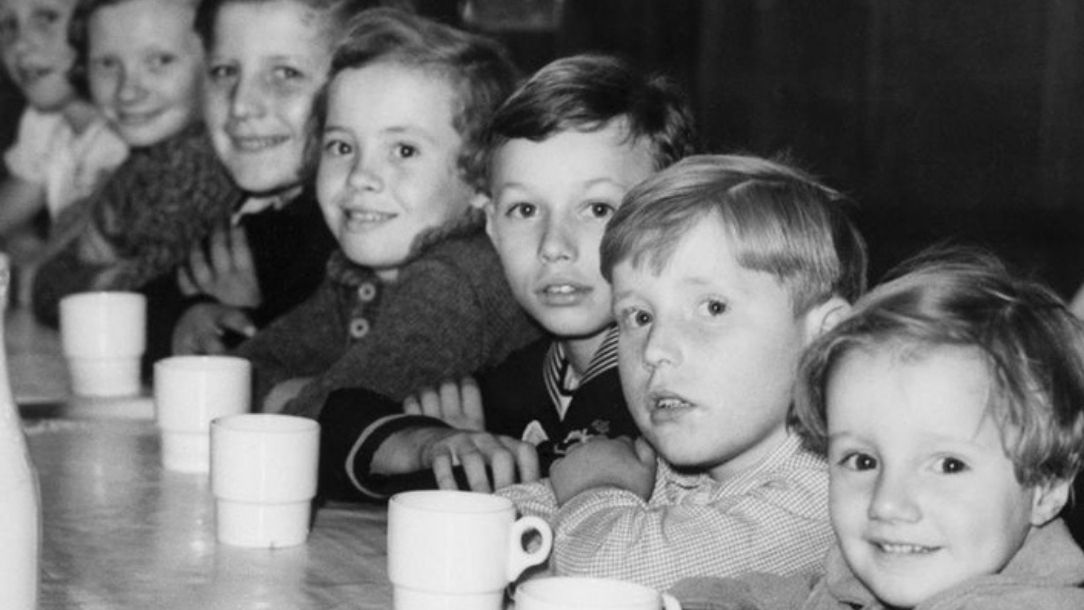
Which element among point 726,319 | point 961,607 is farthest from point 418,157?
point 961,607

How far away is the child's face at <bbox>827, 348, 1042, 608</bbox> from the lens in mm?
1312

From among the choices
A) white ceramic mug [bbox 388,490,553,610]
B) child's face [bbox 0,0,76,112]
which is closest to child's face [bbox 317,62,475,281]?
white ceramic mug [bbox 388,490,553,610]

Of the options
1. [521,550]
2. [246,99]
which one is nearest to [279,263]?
[246,99]

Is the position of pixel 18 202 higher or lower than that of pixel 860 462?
lower

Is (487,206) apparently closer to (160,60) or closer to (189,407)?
(189,407)

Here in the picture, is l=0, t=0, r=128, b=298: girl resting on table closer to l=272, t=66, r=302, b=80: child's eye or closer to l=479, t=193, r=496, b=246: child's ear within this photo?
l=272, t=66, r=302, b=80: child's eye

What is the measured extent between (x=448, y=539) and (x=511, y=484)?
460 millimetres

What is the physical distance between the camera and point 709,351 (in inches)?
64.5

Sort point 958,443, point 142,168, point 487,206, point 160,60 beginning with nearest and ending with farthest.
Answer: point 958,443 → point 487,206 → point 160,60 → point 142,168

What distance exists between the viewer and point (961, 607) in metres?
1.26

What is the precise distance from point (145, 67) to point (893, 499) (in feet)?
7.58

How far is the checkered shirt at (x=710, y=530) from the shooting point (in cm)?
154

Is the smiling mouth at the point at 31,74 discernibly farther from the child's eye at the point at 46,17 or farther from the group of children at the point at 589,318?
the group of children at the point at 589,318

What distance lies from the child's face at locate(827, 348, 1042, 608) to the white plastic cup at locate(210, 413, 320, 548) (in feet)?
1.75
